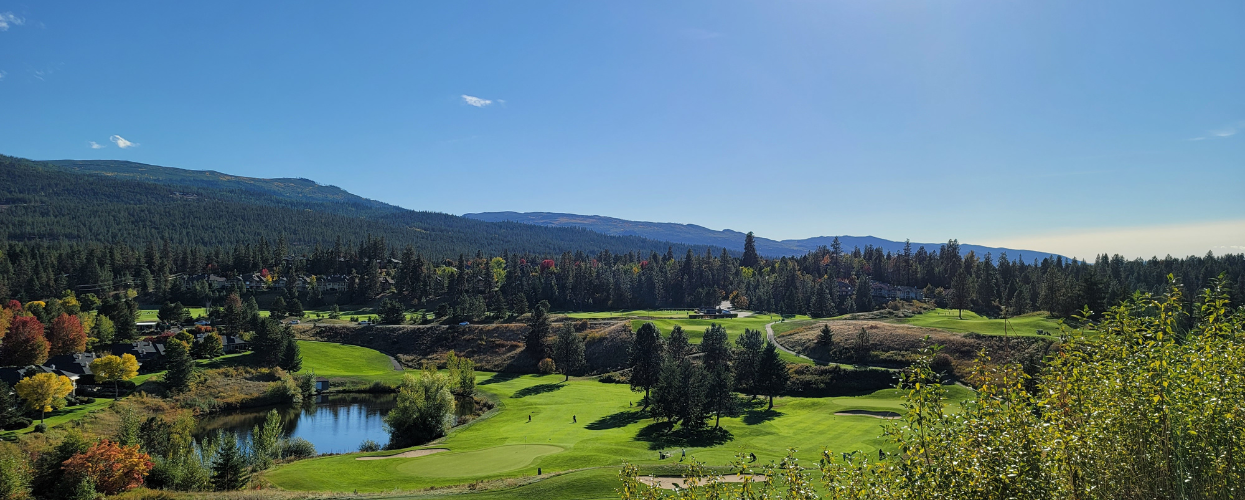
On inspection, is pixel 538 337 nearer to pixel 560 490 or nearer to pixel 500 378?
pixel 500 378

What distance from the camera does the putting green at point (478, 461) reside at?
146 feet

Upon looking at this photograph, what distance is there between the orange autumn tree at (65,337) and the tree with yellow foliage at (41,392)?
24.8 m

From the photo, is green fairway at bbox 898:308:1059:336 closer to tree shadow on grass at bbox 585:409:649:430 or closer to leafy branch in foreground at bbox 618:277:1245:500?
tree shadow on grass at bbox 585:409:649:430

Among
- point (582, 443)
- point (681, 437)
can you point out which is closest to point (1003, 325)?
point (681, 437)

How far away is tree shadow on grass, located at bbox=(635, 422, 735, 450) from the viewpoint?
171 ft

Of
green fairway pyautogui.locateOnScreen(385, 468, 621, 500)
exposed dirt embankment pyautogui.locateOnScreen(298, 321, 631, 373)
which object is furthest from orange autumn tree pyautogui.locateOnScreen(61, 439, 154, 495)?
exposed dirt embankment pyautogui.locateOnScreen(298, 321, 631, 373)

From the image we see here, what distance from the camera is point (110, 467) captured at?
128 ft

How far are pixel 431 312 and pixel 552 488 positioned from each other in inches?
4541

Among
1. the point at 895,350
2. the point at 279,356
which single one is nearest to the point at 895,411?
the point at 895,350

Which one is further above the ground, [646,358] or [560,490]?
[646,358]

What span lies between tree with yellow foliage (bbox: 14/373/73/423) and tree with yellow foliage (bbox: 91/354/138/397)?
952 centimetres

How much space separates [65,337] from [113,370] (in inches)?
683

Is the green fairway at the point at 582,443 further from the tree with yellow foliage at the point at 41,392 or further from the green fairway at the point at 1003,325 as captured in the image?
the tree with yellow foliage at the point at 41,392

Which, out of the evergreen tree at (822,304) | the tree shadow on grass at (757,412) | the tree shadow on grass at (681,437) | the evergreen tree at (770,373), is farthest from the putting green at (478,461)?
the evergreen tree at (822,304)
